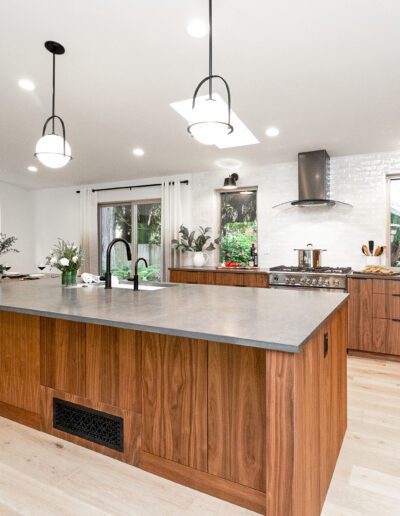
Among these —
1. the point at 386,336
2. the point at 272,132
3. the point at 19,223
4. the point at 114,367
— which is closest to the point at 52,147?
the point at 114,367

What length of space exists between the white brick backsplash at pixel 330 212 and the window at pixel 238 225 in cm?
17

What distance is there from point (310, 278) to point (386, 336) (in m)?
1.01

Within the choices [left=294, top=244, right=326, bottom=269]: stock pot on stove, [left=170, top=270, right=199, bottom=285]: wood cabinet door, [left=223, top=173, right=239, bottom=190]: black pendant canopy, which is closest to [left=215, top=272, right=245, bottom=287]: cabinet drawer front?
[left=170, top=270, right=199, bottom=285]: wood cabinet door

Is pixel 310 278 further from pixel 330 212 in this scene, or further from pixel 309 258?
pixel 330 212

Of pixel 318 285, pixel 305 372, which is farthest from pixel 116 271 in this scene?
pixel 305 372

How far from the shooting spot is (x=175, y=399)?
1.72 metres

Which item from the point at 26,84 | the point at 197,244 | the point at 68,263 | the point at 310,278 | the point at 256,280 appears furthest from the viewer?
the point at 197,244

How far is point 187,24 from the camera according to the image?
2.15m

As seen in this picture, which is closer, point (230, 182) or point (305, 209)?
point (305, 209)

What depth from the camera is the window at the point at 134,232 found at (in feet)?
19.9

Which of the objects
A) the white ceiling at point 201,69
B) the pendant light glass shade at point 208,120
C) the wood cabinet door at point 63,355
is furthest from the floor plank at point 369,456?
the white ceiling at point 201,69

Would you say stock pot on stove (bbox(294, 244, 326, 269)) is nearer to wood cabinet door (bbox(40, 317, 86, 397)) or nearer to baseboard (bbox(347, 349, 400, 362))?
baseboard (bbox(347, 349, 400, 362))

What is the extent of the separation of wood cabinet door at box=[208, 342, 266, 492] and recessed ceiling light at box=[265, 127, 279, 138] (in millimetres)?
2885

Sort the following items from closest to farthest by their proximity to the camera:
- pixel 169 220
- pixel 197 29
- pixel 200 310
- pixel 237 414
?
pixel 237 414 → pixel 200 310 → pixel 197 29 → pixel 169 220
